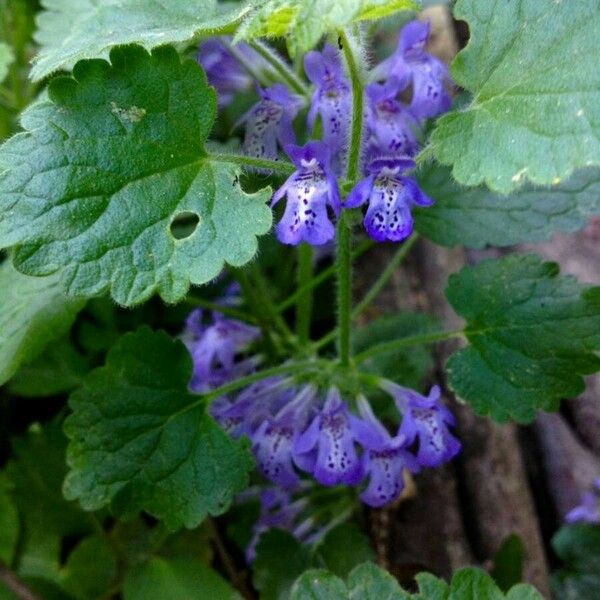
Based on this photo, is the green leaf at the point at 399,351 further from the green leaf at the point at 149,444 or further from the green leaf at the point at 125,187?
the green leaf at the point at 125,187

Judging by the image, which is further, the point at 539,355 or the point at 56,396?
the point at 56,396

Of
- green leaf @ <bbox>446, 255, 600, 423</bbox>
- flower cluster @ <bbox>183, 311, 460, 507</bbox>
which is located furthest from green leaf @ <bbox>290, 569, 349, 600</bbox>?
green leaf @ <bbox>446, 255, 600, 423</bbox>

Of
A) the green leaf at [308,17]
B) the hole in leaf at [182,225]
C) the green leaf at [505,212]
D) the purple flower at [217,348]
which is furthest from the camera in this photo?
the hole in leaf at [182,225]

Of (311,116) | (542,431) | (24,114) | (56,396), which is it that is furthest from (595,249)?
(24,114)

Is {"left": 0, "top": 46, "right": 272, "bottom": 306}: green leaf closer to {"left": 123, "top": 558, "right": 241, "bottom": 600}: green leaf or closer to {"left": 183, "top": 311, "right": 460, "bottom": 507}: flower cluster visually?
{"left": 183, "top": 311, "right": 460, "bottom": 507}: flower cluster

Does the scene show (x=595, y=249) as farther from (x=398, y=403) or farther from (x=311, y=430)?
(x=311, y=430)

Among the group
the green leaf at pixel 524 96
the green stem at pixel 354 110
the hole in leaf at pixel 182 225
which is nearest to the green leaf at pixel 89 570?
the hole in leaf at pixel 182 225

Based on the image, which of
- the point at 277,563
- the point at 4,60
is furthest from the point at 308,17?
the point at 277,563
